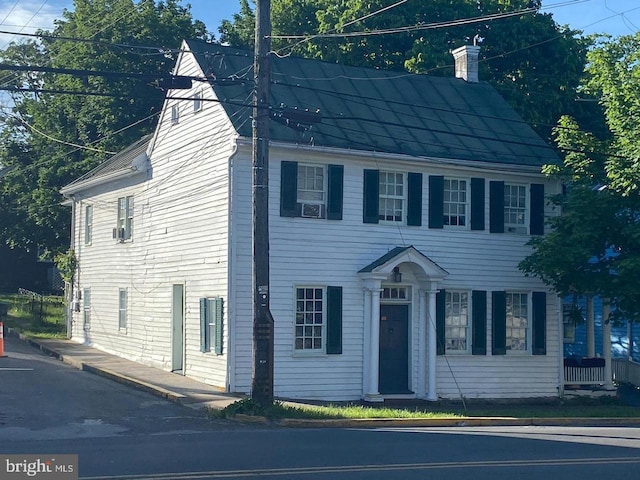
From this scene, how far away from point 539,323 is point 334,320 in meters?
6.12

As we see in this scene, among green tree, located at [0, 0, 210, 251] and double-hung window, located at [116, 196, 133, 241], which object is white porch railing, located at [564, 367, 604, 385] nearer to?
double-hung window, located at [116, 196, 133, 241]

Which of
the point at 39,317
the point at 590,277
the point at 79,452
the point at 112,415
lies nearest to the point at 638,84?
the point at 590,277

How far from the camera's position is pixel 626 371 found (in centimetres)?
2706

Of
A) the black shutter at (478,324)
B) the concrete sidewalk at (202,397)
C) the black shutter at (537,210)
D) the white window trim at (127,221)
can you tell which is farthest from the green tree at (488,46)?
the concrete sidewalk at (202,397)

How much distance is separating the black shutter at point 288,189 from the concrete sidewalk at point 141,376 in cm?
432

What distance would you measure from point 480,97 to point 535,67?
972cm

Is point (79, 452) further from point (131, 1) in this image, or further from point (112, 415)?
point (131, 1)

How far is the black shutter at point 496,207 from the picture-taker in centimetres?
2314

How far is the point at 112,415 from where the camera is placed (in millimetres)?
16016

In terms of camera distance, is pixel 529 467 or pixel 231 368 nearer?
pixel 529 467

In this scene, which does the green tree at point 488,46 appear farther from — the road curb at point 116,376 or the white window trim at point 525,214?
the road curb at point 116,376

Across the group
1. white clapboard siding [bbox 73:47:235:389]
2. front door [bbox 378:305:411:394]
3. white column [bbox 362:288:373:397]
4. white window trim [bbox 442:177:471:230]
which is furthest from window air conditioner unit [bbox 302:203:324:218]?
white window trim [bbox 442:177:471:230]

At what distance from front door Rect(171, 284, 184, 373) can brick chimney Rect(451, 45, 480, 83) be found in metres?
11.0

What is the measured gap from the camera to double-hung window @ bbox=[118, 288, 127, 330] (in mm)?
26375
